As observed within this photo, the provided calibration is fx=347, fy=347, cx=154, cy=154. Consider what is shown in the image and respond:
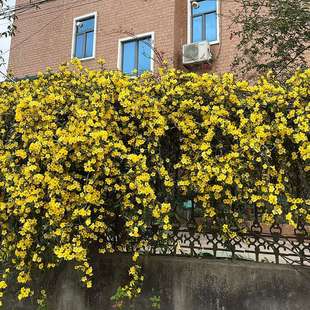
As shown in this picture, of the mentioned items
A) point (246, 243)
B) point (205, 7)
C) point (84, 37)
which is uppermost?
point (205, 7)

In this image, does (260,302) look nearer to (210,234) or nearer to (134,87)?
(210,234)

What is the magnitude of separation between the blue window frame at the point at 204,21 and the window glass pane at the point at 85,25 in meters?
3.55

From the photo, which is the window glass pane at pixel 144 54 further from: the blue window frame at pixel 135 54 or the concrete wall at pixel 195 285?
the concrete wall at pixel 195 285

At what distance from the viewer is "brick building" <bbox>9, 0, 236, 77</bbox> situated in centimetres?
1042

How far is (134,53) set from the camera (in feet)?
37.4

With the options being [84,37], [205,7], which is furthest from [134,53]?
[205,7]

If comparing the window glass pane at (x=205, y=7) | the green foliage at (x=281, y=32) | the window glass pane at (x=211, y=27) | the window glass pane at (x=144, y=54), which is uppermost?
the window glass pane at (x=205, y=7)

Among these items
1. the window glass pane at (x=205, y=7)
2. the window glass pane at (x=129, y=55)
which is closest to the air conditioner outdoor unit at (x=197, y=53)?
the window glass pane at (x=205, y=7)

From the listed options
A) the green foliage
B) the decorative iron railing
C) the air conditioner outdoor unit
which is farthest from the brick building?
the decorative iron railing

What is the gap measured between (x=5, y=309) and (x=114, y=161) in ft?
6.47

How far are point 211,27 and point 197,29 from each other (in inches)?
19.8

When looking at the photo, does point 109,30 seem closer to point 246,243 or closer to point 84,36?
point 84,36

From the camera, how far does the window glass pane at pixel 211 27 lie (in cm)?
1056

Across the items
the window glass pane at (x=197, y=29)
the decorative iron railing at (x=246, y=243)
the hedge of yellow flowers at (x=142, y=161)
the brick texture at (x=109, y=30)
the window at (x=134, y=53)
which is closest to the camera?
the hedge of yellow flowers at (x=142, y=161)
